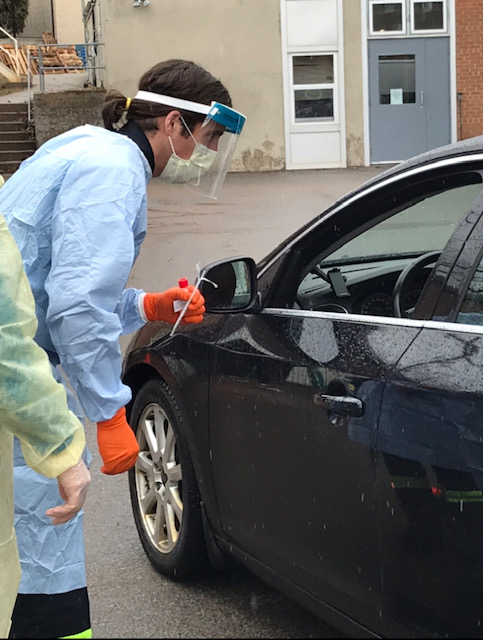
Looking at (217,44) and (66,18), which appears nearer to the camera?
(217,44)

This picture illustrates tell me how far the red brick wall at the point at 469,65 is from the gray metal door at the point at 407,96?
30 centimetres

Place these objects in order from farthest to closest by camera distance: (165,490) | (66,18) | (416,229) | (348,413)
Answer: (66,18), (165,490), (416,229), (348,413)

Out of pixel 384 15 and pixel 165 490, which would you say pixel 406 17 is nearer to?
pixel 384 15

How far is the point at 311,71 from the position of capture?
21391 millimetres

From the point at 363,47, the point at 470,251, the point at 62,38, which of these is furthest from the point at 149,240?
the point at 62,38

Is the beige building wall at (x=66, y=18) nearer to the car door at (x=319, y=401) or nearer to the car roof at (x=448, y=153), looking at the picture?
the car door at (x=319, y=401)

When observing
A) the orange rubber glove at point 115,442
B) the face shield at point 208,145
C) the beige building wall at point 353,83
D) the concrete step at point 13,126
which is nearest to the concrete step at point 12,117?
the concrete step at point 13,126

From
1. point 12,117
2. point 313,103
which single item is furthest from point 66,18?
point 313,103


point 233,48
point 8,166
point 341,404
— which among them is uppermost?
point 233,48

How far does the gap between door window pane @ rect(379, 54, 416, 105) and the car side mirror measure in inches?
750

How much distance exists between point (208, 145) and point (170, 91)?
0.23 m

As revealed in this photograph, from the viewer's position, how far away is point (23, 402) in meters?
1.92

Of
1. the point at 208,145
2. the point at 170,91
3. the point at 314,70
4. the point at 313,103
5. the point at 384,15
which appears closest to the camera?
the point at 170,91

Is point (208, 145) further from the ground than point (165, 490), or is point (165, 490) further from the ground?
point (208, 145)
